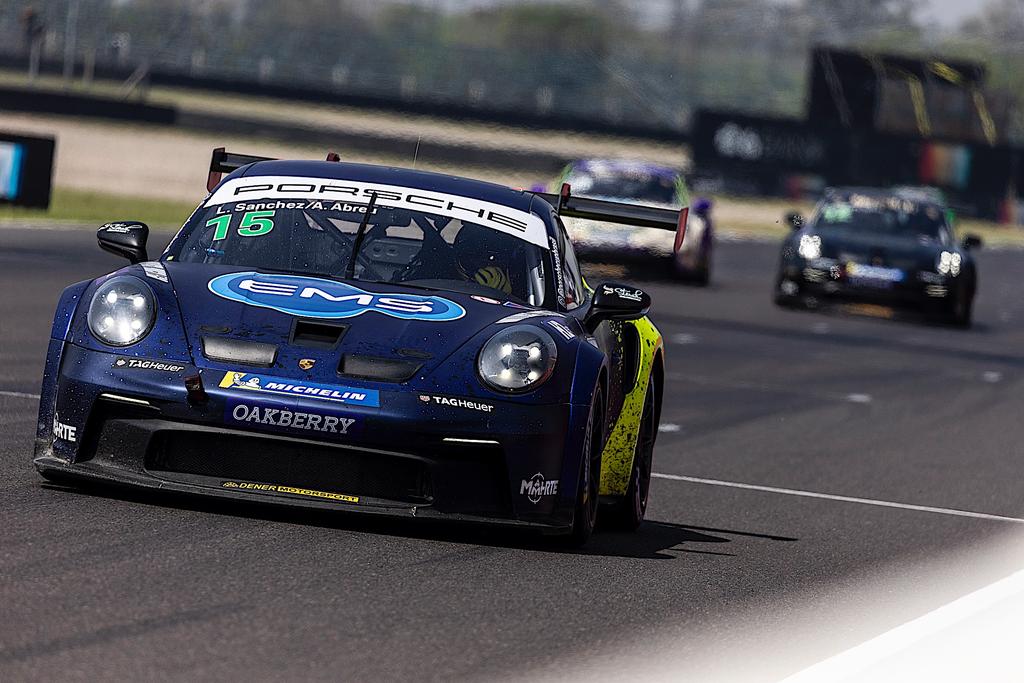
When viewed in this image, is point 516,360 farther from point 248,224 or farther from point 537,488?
point 248,224

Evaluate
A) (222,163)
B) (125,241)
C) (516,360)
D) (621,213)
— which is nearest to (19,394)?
(222,163)

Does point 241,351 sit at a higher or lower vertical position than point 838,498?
higher

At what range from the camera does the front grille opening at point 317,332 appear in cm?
623

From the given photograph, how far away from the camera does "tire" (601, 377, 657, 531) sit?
7.46 meters

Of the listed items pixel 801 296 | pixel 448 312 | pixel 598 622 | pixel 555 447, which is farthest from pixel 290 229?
pixel 801 296

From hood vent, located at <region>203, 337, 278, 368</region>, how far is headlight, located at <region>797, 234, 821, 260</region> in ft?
55.1

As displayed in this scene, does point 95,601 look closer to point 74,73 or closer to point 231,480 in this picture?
point 231,480

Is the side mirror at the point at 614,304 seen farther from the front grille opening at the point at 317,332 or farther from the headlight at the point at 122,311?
the headlight at the point at 122,311

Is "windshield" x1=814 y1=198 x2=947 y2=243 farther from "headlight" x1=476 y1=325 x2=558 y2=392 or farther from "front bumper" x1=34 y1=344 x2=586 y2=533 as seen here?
"front bumper" x1=34 y1=344 x2=586 y2=533

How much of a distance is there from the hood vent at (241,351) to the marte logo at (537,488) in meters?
0.85

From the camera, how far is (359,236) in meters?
7.16

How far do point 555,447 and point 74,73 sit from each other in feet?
151

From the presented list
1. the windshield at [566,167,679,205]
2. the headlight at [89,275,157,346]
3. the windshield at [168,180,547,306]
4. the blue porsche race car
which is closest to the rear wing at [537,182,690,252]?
the windshield at [168,180,547,306]

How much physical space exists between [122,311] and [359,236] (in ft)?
3.55
